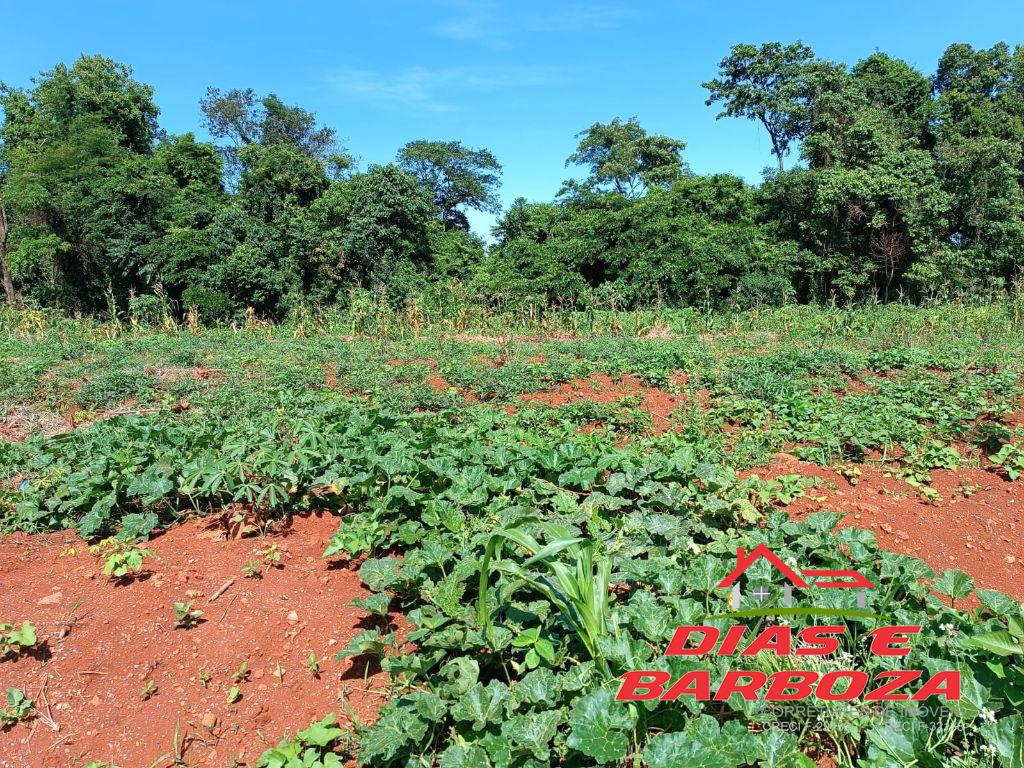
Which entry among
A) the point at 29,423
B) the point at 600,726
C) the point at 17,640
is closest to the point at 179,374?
the point at 29,423

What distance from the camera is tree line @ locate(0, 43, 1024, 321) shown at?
18.0m

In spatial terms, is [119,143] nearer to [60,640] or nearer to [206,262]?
[206,262]

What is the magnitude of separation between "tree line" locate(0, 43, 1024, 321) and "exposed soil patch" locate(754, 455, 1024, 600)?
14.2 meters

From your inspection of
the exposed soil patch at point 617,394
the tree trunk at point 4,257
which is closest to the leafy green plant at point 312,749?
the exposed soil patch at point 617,394

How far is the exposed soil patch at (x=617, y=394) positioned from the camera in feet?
19.1

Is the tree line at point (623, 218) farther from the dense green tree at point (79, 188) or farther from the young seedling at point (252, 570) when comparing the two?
the young seedling at point (252, 570)

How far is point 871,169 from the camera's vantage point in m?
17.8

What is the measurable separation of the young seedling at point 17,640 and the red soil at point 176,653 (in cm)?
4

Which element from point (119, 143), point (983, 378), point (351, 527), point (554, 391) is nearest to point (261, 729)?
point (351, 527)

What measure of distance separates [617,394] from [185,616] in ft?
15.4

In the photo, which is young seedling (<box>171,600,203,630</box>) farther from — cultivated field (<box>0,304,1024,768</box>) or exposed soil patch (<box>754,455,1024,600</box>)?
exposed soil patch (<box>754,455,1024,600</box>)

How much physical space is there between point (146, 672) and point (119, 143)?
2752 centimetres

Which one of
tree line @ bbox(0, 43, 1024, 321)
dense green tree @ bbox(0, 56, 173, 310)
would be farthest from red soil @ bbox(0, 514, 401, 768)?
dense green tree @ bbox(0, 56, 173, 310)

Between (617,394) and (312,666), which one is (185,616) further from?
(617,394)
